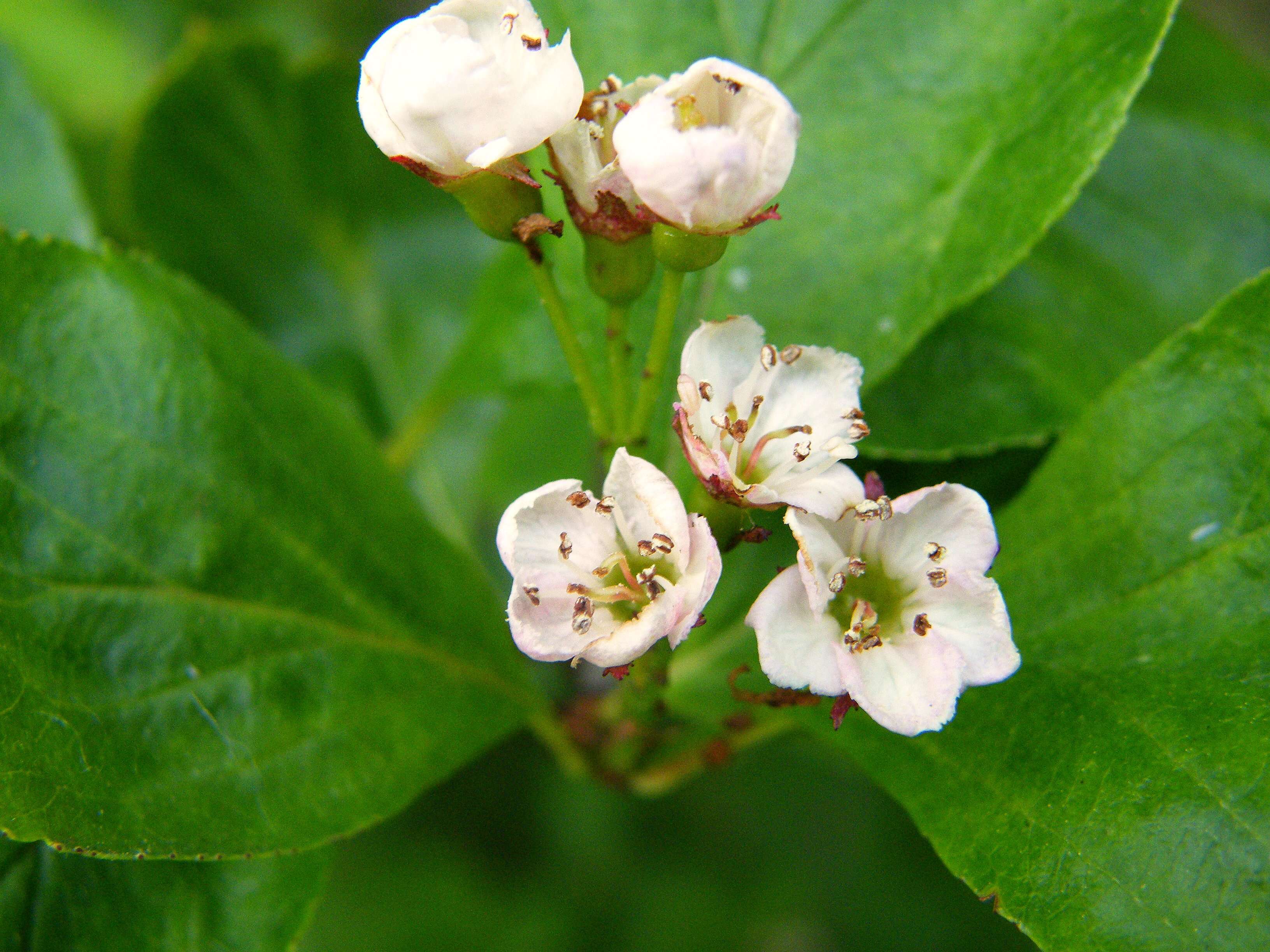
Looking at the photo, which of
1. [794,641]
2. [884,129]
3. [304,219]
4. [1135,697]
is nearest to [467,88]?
[794,641]

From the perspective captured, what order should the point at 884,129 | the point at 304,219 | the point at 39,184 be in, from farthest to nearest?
the point at 304,219
the point at 39,184
the point at 884,129

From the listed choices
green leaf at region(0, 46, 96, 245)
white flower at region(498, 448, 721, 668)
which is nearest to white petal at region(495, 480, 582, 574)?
white flower at region(498, 448, 721, 668)

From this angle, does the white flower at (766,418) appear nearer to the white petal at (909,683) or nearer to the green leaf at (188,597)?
the white petal at (909,683)

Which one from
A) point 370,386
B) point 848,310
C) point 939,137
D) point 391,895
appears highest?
point 939,137

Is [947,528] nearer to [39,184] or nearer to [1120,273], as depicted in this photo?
[1120,273]

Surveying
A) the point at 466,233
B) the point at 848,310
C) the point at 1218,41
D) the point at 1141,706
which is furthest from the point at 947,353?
the point at 466,233

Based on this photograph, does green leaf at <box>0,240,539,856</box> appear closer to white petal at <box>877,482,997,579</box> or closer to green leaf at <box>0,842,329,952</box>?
green leaf at <box>0,842,329,952</box>

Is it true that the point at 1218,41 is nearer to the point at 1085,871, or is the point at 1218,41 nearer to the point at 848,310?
the point at 848,310

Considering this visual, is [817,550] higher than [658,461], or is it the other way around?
[817,550]
